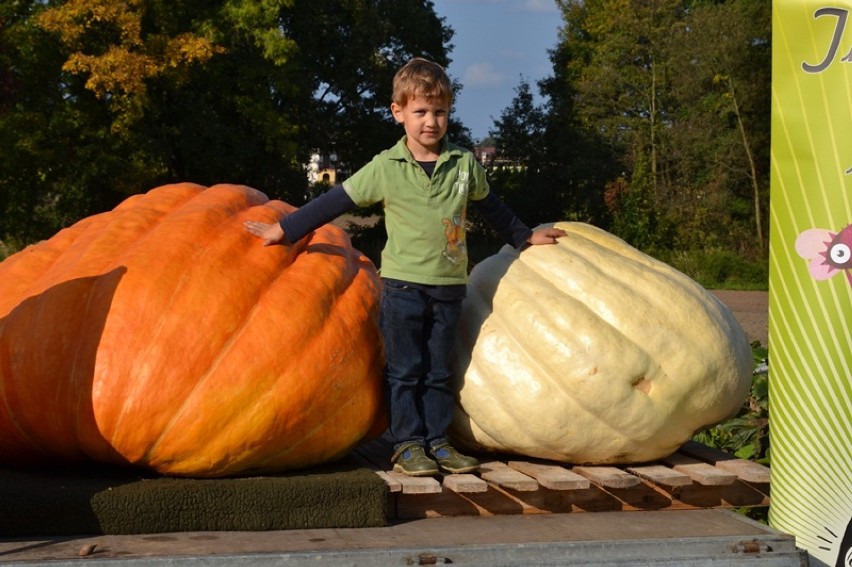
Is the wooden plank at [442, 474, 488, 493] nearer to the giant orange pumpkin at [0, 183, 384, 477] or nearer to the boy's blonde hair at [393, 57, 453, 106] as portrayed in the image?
the giant orange pumpkin at [0, 183, 384, 477]

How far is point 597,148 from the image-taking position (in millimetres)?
33594

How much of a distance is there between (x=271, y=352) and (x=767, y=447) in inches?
111

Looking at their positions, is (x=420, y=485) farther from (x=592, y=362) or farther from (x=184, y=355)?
(x=184, y=355)

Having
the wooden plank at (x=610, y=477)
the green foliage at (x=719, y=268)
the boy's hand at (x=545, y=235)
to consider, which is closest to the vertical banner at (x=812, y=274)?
the wooden plank at (x=610, y=477)

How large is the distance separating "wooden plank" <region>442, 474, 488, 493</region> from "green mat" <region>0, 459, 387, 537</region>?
0.23 meters

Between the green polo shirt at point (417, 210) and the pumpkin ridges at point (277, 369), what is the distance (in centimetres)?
29

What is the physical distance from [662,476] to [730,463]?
1.27 feet

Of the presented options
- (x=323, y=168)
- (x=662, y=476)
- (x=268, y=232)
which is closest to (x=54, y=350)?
(x=268, y=232)

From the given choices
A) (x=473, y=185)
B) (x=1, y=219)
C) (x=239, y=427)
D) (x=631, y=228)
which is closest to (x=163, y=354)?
(x=239, y=427)

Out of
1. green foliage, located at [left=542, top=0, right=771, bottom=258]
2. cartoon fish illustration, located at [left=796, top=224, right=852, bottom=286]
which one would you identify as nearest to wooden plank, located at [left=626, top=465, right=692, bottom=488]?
cartoon fish illustration, located at [left=796, top=224, right=852, bottom=286]

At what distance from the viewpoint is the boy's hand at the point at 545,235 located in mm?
3963

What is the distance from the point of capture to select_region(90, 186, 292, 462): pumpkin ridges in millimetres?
3289

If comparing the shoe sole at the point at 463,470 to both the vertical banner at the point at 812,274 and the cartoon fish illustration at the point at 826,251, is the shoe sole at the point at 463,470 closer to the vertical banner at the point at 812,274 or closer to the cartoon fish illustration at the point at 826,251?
the vertical banner at the point at 812,274

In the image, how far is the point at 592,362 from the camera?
11.7 ft
